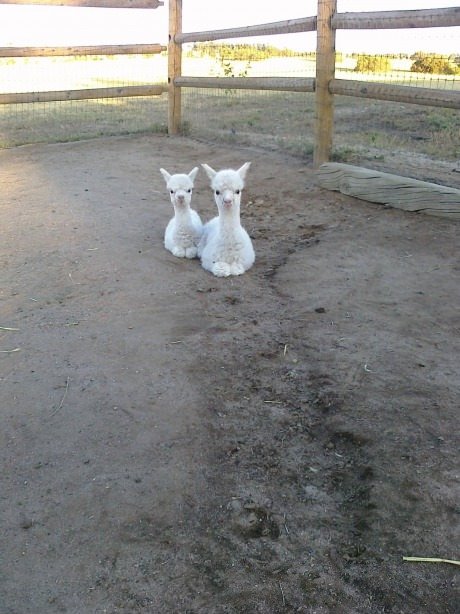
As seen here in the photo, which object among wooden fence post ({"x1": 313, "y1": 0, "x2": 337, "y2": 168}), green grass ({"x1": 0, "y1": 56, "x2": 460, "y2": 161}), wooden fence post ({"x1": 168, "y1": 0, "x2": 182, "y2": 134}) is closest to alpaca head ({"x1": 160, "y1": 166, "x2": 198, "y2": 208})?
wooden fence post ({"x1": 313, "y1": 0, "x2": 337, "y2": 168})

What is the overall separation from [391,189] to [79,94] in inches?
207

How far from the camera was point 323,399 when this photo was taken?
11.1 feet

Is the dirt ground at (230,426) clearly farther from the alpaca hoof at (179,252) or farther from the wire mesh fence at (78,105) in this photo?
the wire mesh fence at (78,105)

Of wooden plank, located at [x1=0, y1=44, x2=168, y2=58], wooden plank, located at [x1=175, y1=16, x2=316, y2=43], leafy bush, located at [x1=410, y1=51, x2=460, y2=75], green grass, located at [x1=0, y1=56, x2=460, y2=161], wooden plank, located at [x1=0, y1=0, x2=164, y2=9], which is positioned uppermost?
wooden plank, located at [x1=0, y1=0, x2=164, y2=9]

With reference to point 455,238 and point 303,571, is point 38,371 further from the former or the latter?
point 455,238

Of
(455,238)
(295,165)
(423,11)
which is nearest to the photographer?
(455,238)

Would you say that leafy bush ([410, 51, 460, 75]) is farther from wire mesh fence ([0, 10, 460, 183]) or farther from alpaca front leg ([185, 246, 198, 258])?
alpaca front leg ([185, 246, 198, 258])

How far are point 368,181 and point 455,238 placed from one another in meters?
1.48

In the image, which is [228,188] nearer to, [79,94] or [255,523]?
[255,523]

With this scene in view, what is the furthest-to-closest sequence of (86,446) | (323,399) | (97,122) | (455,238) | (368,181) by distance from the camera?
(97,122) < (368,181) < (455,238) < (323,399) < (86,446)

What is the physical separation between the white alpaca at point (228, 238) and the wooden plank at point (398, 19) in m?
2.58

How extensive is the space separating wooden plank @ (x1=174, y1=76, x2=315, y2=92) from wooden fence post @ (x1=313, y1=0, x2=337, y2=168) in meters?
0.17

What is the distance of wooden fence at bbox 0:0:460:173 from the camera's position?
6.40m

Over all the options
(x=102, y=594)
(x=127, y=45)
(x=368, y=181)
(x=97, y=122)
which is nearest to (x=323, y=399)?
(x=102, y=594)
